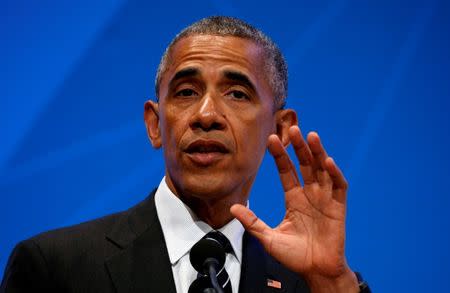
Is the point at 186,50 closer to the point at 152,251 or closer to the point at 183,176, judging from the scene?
the point at 183,176

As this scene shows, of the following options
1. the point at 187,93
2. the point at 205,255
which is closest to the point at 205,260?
the point at 205,255

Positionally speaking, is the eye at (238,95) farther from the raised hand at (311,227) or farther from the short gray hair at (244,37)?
the raised hand at (311,227)

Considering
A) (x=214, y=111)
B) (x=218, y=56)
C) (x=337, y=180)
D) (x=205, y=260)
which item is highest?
(x=218, y=56)

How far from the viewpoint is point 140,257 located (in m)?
1.76

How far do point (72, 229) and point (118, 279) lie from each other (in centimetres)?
26

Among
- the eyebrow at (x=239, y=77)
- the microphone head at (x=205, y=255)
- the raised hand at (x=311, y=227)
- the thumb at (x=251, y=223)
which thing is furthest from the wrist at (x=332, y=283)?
the eyebrow at (x=239, y=77)

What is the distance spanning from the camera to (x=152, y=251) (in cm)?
179

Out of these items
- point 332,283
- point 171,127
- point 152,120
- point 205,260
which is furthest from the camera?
point 152,120

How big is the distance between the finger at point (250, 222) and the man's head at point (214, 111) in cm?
23

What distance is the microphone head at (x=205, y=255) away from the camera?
4.95ft

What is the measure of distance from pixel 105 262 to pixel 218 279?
32 cm

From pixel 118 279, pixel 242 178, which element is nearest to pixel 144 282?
pixel 118 279

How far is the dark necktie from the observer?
4.78 feet

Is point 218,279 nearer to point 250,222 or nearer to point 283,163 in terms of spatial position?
point 250,222
